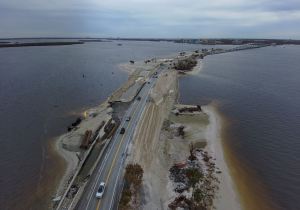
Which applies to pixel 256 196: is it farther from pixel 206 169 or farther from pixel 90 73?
pixel 90 73

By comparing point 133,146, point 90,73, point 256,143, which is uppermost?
point 133,146

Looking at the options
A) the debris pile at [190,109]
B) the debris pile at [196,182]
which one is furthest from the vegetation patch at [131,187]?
the debris pile at [190,109]

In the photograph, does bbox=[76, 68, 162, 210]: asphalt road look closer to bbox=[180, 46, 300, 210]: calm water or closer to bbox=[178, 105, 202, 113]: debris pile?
bbox=[178, 105, 202, 113]: debris pile

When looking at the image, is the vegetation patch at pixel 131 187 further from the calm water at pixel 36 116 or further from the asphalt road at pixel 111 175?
the calm water at pixel 36 116

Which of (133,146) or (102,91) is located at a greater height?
(133,146)

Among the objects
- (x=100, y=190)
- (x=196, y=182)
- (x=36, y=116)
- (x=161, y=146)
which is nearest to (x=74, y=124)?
(x=36, y=116)

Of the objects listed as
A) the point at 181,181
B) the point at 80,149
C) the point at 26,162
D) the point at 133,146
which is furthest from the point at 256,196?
the point at 26,162

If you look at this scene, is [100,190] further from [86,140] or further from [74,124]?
[74,124]
